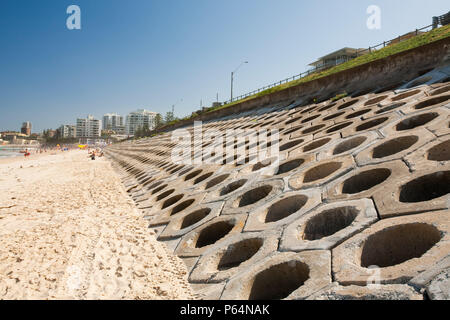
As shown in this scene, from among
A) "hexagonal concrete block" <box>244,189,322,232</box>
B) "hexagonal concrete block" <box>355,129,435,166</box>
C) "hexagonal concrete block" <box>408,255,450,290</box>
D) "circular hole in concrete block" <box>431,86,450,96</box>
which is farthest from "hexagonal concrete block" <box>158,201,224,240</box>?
"circular hole in concrete block" <box>431,86,450,96</box>

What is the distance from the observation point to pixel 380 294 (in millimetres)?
2213

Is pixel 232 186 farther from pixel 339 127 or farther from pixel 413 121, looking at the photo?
pixel 413 121

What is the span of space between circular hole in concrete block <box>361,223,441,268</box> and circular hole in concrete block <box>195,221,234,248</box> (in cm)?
242

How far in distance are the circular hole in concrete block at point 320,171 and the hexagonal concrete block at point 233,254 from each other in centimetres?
198

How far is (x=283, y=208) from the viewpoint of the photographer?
4.86 m

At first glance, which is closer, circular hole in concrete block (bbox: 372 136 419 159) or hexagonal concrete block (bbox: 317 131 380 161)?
circular hole in concrete block (bbox: 372 136 419 159)

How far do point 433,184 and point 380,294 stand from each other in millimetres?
2302

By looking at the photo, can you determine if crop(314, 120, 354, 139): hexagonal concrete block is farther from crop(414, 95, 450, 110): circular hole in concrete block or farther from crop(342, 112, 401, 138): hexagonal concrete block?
crop(414, 95, 450, 110): circular hole in concrete block

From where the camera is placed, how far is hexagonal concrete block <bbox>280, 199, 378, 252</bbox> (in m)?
3.24

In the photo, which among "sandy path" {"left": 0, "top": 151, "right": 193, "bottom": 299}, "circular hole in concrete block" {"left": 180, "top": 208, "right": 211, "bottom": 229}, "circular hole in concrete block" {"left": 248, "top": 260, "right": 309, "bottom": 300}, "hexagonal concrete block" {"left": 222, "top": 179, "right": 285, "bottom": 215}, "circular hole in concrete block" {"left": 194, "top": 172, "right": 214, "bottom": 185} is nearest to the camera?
"circular hole in concrete block" {"left": 248, "top": 260, "right": 309, "bottom": 300}

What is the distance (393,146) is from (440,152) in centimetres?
109
